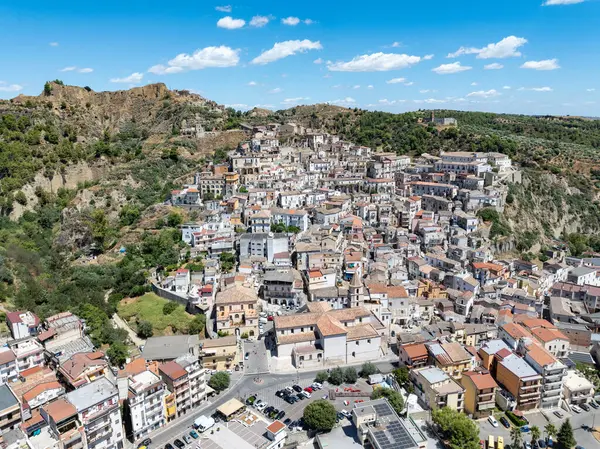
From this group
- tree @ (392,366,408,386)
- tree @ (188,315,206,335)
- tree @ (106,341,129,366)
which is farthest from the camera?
tree @ (188,315,206,335)

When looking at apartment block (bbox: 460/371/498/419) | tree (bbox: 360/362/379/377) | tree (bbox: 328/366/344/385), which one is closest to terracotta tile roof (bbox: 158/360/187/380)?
tree (bbox: 328/366/344/385)

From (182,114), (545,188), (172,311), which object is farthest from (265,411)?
(182,114)

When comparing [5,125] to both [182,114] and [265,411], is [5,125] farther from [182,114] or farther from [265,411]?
[265,411]

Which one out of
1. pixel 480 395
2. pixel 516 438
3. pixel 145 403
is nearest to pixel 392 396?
pixel 480 395

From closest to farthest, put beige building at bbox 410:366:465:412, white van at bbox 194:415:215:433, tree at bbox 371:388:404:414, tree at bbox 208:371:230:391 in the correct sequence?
white van at bbox 194:415:215:433 < tree at bbox 371:388:404:414 < beige building at bbox 410:366:465:412 < tree at bbox 208:371:230:391

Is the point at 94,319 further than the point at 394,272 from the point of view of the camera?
No

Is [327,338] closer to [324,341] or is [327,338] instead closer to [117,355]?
[324,341]

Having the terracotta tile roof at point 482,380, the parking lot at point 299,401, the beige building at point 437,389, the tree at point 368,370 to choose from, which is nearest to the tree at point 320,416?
the parking lot at point 299,401

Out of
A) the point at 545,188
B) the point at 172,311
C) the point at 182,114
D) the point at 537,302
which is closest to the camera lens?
the point at 172,311

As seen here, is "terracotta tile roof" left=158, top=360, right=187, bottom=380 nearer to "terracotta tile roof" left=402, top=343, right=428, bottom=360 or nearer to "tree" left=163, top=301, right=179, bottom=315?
"tree" left=163, top=301, right=179, bottom=315
